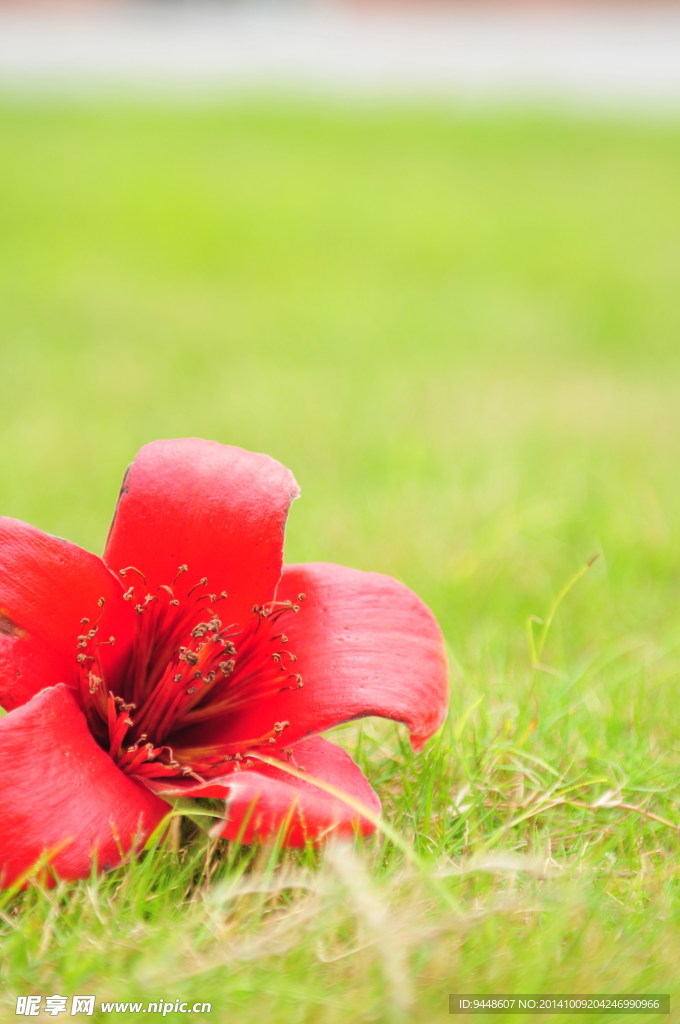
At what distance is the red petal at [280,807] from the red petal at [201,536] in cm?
24

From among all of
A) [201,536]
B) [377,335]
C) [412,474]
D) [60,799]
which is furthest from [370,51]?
[60,799]

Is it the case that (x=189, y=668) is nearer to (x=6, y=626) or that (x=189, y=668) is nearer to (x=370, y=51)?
(x=6, y=626)

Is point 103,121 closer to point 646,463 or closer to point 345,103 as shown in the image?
point 345,103

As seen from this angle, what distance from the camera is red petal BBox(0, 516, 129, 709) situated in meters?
1.19

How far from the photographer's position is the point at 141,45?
15555 millimetres

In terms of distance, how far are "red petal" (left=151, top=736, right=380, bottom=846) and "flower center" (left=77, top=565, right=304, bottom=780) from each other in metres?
0.05

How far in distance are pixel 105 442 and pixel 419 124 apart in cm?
809

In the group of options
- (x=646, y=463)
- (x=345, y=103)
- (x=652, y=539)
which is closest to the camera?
(x=652, y=539)

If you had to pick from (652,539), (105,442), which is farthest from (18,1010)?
(105,442)

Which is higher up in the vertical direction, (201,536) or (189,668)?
(201,536)

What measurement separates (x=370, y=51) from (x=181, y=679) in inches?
641

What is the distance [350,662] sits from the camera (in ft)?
4.25

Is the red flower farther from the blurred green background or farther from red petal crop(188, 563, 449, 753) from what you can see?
the blurred green background

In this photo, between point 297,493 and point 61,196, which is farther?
point 61,196
